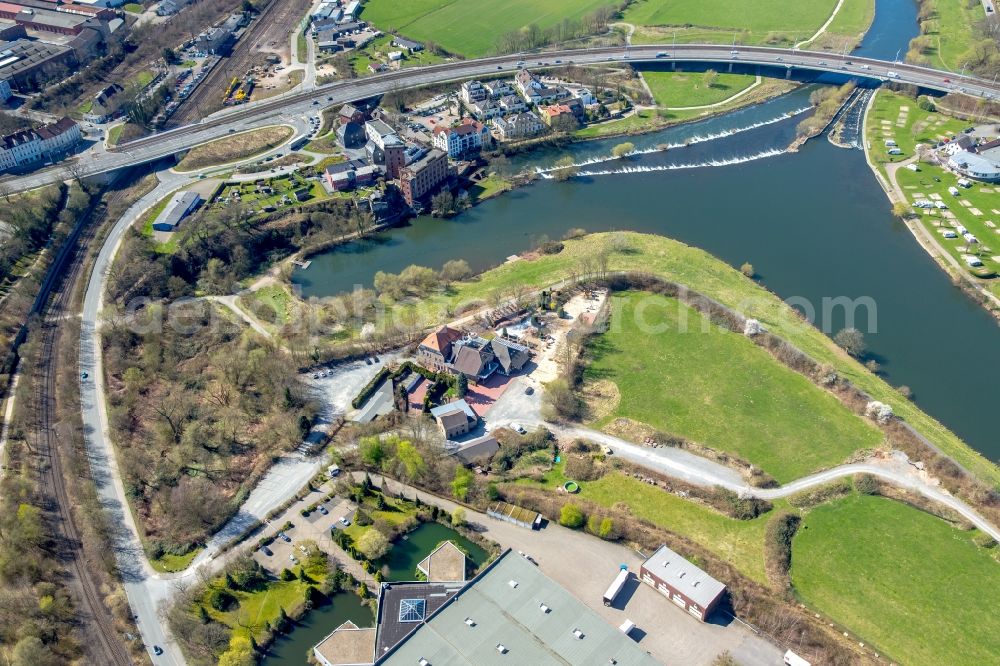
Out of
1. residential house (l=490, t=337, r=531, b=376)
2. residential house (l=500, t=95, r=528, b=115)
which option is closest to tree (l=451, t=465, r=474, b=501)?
residential house (l=490, t=337, r=531, b=376)

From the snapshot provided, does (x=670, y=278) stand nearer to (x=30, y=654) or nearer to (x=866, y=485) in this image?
(x=866, y=485)

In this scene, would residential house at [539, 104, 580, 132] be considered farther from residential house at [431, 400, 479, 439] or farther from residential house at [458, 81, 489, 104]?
residential house at [431, 400, 479, 439]

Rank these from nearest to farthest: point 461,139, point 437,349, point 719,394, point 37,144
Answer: point 719,394 → point 437,349 → point 37,144 → point 461,139

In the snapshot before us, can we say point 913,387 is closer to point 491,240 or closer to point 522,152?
point 491,240


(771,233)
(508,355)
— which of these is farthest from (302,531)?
(771,233)

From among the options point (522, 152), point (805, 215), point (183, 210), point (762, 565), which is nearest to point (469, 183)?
point (522, 152)
